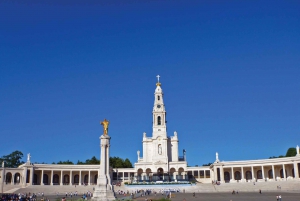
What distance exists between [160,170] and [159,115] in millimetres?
15005

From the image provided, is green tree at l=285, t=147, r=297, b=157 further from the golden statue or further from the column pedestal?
the column pedestal

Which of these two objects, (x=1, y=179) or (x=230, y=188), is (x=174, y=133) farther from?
(x=1, y=179)

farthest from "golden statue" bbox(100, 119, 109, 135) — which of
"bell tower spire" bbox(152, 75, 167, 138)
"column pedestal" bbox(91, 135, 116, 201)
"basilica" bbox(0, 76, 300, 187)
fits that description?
"bell tower spire" bbox(152, 75, 167, 138)

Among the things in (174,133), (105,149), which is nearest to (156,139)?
(174,133)

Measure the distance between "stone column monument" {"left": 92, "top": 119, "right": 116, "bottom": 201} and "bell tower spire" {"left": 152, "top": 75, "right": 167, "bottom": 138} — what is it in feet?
161

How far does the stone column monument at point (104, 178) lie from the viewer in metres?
38.4

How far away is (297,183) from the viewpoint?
199ft

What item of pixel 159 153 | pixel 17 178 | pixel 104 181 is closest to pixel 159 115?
pixel 159 153

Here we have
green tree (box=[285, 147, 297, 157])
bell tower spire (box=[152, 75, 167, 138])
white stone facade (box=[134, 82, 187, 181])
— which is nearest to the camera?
white stone facade (box=[134, 82, 187, 181])

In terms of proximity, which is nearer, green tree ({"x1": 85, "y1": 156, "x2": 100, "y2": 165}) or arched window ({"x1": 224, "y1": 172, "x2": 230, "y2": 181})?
arched window ({"x1": 224, "y1": 172, "x2": 230, "y2": 181})

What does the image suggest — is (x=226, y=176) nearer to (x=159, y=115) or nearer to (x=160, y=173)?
(x=160, y=173)

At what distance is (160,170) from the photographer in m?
86.1

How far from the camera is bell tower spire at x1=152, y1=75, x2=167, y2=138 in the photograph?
3585 inches

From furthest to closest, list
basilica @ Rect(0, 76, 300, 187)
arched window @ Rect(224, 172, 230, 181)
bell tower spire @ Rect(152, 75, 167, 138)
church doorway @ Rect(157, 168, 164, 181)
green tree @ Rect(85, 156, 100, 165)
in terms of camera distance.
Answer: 1. green tree @ Rect(85, 156, 100, 165)
2. bell tower spire @ Rect(152, 75, 167, 138)
3. arched window @ Rect(224, 172, 230, 181)
4. church doorway @ Rect(157, 168, 164, 181)
5. basilica @ Rect(0, 76, 300, 187)
